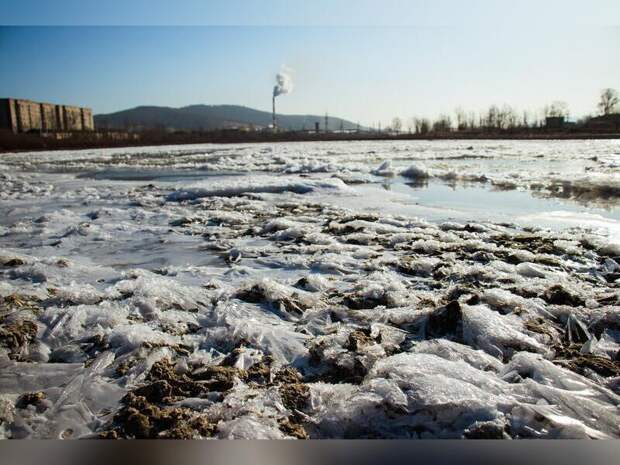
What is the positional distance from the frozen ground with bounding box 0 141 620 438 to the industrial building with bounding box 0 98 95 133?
1.39 meters

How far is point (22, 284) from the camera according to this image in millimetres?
2635

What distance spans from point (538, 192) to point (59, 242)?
7.21 meters

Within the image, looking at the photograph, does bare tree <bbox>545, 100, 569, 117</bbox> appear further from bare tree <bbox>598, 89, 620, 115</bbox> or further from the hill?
the hill

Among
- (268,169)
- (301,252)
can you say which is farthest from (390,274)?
(268,169)

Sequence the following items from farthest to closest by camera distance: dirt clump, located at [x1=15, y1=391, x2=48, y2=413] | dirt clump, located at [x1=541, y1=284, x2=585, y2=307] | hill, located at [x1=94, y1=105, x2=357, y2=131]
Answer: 1. hill, located at [x1=94, y1=105, x2=357, y2=131]
2. dirt clump, located at [x1=541, y1=284, x2=585, y2=307]
3. dirt clump, located at [x1=15, y1=391, x2=48, y2=413]

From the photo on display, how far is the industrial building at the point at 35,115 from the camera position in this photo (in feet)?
14.4

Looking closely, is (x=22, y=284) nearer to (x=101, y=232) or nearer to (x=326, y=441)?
(x=101, y=232)

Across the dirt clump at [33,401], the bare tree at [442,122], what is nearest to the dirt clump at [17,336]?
the dirt clump at [33,401]

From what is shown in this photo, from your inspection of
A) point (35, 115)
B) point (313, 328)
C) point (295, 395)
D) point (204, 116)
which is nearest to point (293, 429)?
point (295, 395)

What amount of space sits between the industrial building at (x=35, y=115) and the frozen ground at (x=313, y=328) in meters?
1.39

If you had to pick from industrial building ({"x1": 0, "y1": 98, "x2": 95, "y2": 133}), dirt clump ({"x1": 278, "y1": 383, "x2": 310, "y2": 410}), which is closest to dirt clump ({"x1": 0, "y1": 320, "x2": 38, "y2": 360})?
dirt clump ({"x1": 278, "y1": 383, "x2": 310, "y2": 410})

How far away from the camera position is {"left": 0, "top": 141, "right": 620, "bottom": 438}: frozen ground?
1.35m

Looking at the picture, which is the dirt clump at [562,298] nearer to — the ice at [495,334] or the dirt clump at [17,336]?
the ice at [495,334]

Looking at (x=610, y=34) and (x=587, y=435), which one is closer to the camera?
(x=587, y=435)
